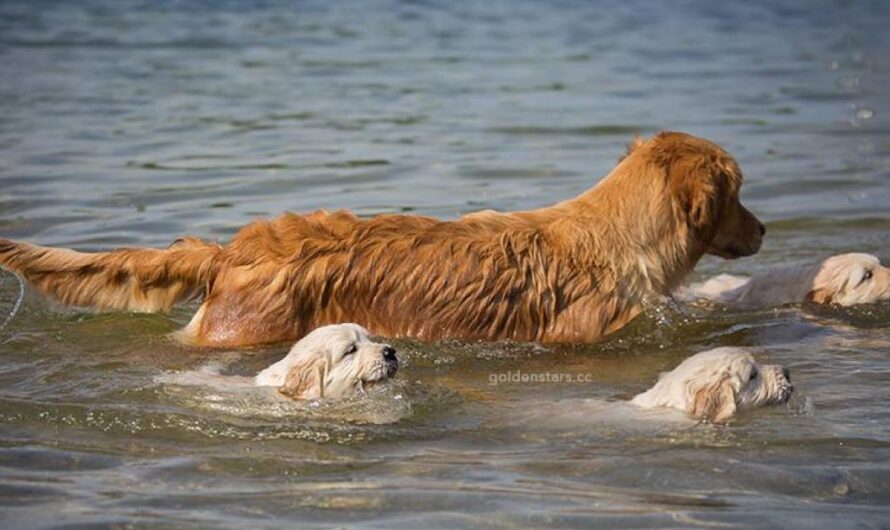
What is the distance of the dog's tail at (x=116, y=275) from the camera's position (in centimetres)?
778

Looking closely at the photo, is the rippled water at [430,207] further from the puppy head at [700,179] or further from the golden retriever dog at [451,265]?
the puppy head at [700,179]

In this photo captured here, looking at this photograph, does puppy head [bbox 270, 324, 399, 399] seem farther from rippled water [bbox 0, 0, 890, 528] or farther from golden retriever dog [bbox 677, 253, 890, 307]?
golden retriever dog [bbox 677, 253, 890, 307]

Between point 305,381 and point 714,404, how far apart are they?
1.80m

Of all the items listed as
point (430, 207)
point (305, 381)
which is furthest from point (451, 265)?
point (430, 207)

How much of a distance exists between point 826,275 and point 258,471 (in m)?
4.31

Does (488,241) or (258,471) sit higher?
(488,241)

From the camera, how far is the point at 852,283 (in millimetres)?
9141

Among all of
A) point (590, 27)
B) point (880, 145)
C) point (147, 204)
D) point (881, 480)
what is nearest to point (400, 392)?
point (881, 480)

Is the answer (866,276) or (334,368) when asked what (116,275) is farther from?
(866,276)

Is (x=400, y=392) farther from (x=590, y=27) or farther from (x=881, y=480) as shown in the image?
(x=590, y=27)

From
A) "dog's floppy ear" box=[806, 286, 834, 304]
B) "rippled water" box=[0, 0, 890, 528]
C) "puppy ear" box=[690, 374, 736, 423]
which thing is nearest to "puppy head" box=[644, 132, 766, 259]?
"rippled water" box=[0, 0, 890, 528]

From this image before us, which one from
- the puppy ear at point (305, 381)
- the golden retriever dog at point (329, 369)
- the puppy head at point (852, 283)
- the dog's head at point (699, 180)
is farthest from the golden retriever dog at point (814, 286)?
the puppy ear at point (305, 381)

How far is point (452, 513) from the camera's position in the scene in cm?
572

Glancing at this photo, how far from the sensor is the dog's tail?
7781 mm
